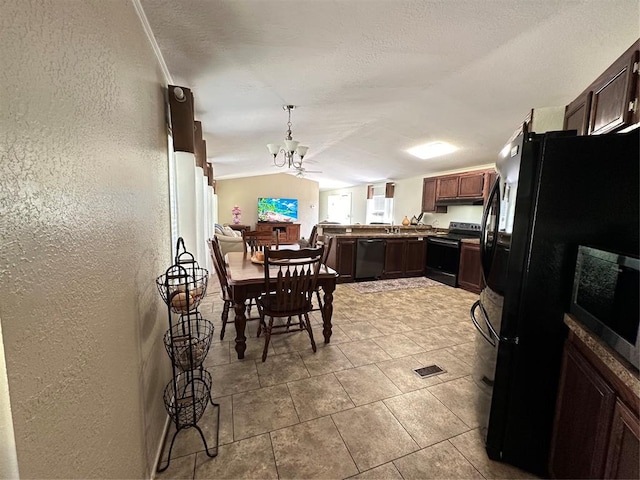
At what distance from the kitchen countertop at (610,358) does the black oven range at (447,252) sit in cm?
362

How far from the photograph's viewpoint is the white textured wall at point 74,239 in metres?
0.50

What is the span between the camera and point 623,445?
818mm

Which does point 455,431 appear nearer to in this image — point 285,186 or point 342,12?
point 342,12

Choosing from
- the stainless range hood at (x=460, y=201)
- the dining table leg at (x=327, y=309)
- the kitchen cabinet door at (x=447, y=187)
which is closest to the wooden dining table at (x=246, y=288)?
the dining table leg at (x=327, y=309)

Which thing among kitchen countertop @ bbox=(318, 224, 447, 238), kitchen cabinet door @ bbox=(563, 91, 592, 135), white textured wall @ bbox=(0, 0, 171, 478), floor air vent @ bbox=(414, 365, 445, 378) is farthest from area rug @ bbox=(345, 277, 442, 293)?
white textured wall @ bbox=(0, 0, 171, 478)

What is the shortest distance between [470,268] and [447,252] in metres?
0.54

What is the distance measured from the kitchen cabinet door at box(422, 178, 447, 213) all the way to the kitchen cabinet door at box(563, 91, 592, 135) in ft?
11.1

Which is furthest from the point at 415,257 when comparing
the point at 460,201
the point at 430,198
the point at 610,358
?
the point at 610,358

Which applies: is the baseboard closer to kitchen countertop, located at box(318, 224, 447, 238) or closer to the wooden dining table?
the wooden dining table

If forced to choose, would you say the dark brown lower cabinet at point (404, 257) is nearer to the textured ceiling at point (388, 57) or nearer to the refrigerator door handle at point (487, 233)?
the textured ceiling at point (388, 57)

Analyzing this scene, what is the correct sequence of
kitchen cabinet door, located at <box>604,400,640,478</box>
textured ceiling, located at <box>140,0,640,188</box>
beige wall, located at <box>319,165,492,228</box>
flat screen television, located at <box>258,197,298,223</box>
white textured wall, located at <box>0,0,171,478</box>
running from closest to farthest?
white textured wall, located at <box>0,0,171,478</box> → kitchen cabinet door, located at <box>604,400,640,478</box> → textured ceiling, located at <box>140,0,640,188</box> → beige wall, located at <box>319,165,492,228</box> → flat screen television, located at <box>258,197,298,223</box>

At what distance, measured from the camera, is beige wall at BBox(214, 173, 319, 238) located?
9.08 metres

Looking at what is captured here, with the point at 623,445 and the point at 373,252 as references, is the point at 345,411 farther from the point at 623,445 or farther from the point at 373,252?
the point at 373,252

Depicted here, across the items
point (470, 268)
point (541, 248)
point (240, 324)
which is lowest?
point (240, 324)
